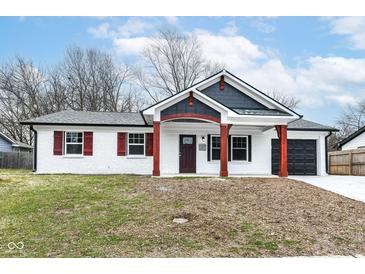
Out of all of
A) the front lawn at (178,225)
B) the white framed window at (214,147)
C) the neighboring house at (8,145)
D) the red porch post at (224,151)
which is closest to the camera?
the front lawn at (178,225)

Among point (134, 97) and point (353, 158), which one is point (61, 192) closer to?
point (353, 158)

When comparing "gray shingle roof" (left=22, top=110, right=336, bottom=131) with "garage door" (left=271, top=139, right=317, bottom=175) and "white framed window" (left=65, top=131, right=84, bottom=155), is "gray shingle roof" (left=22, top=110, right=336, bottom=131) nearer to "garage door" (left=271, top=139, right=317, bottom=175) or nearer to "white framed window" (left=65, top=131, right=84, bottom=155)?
"white framed window" (left=65, top=131, right=84, bottom=155)

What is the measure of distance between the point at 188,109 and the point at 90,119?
631 centimetres

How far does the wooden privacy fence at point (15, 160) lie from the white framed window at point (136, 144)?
38.2 ft

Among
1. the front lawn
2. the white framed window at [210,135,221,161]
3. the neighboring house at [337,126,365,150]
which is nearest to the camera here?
the front lawn

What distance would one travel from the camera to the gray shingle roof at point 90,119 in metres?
17.2

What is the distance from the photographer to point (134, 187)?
11.2 m

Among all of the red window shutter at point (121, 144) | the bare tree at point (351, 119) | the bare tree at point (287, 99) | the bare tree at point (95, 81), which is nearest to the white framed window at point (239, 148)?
the red window shutter at point (121, 144)

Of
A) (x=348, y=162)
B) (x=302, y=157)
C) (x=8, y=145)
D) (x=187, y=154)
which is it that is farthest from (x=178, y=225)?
(x=8, y=145)

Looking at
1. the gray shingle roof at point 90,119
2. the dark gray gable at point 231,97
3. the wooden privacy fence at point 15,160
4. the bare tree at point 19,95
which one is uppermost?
the bare tree at point 19,95

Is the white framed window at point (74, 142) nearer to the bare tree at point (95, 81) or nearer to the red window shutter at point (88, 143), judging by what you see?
the red window shutter at point (88, 143)

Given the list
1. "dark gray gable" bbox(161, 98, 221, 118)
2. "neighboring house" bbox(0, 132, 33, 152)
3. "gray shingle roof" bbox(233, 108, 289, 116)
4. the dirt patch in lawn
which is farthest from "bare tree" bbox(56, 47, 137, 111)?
the dirt patch in lawn

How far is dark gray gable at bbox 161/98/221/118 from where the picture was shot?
14797 mm

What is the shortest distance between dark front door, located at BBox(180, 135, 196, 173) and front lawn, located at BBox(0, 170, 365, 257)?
6.00m
